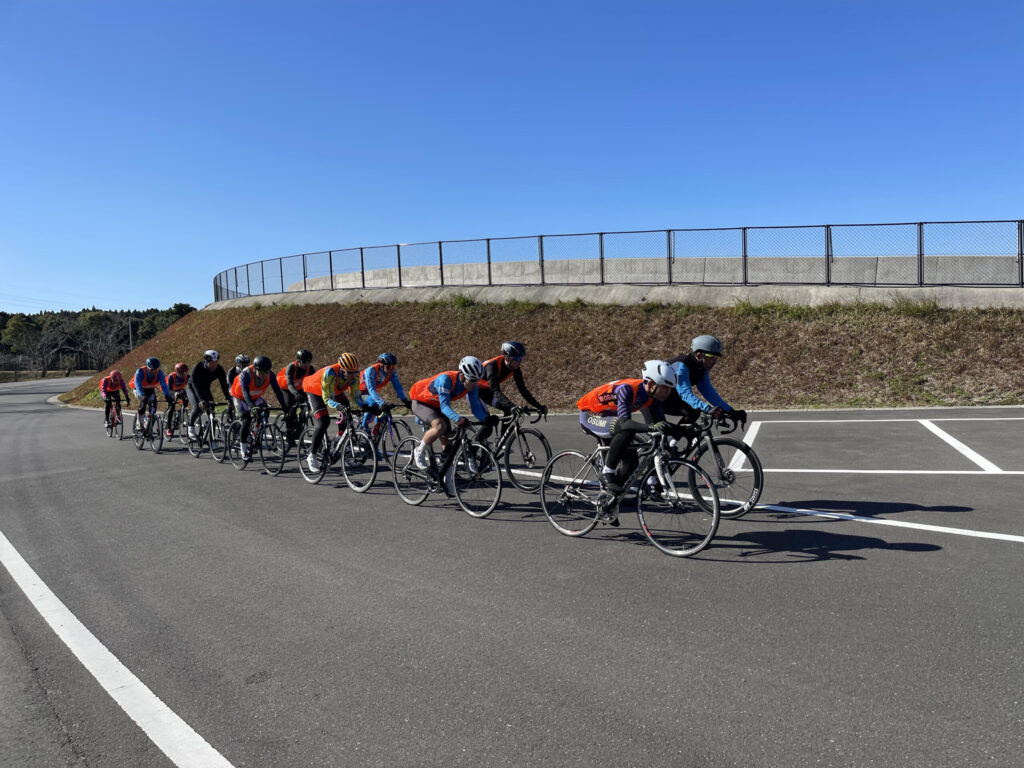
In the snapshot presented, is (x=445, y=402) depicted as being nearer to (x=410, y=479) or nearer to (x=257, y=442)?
(x=410, y=479)

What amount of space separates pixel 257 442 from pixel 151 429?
4.25m

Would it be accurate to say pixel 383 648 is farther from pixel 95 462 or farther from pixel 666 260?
pixel 666 260

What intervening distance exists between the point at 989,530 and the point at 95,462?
13.0 metres

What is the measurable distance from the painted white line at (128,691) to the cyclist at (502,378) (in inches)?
168

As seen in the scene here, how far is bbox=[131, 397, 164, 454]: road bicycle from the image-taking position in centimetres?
1372

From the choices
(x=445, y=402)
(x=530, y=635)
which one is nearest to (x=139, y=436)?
(x=445, y=402)

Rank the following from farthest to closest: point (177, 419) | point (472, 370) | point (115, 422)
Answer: point (115, 422), point (177, 419), point (472, 370)

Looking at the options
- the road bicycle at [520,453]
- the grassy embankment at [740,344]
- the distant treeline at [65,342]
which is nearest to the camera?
the road bicycle at [520,453]

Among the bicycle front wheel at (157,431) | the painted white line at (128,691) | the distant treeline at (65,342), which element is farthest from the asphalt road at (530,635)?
the distant treeline at (65,342)

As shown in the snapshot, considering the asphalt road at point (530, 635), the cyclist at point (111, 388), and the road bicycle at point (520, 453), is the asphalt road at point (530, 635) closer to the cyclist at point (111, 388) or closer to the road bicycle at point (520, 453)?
the road bicycle at point (520, 453)

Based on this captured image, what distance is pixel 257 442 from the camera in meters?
11.0

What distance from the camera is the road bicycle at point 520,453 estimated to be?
8.36 meters

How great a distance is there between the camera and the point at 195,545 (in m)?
6.48

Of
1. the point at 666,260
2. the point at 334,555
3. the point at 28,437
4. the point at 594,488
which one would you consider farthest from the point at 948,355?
the point at 28,437
